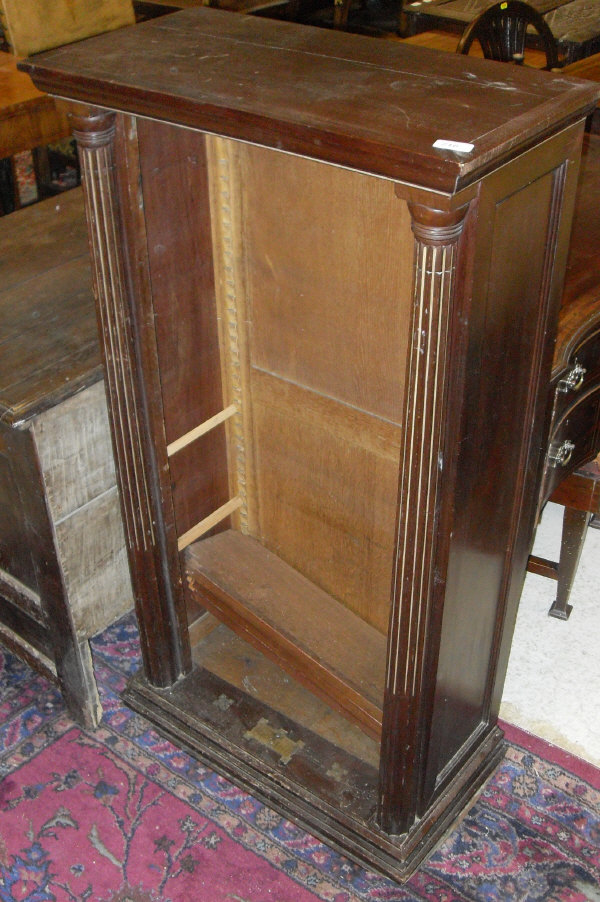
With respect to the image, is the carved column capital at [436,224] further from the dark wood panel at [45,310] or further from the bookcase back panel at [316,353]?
the dark wood panel at [45,310]

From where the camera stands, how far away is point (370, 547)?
1695 millimetres

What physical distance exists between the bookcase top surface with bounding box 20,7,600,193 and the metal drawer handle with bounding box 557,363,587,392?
562 millimetres

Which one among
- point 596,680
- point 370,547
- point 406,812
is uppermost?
point 370,547

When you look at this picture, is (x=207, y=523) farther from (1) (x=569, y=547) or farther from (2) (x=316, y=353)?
(1) (x=569, y=547)

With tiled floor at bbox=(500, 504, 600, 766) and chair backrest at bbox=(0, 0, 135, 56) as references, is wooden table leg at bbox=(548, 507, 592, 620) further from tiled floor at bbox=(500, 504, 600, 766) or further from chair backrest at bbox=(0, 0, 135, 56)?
chair backrest at bbox=(0, 0, 135, 56)

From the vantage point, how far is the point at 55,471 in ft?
5.48

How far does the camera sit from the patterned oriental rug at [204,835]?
5.53 ft

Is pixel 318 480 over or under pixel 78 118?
under

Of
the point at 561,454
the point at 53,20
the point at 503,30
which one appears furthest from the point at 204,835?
the point at 53,20

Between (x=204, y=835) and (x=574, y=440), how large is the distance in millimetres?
999

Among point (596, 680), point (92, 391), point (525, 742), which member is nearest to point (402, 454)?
point (92, 391)

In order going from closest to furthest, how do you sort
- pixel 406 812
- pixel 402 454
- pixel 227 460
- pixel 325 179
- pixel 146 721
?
pixel 402 454
pixel 325 179
pixel 406 812
pixel 227 460
pixel 146 721

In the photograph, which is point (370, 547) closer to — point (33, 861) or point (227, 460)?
point (227, 460)

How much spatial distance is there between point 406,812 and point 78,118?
1.20 metres
